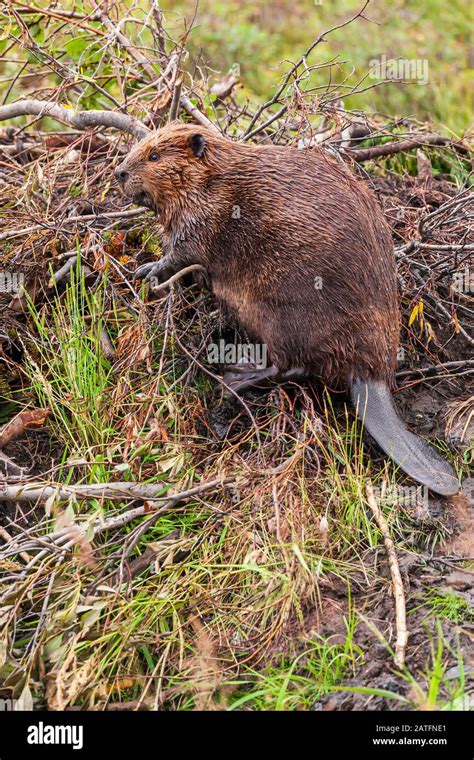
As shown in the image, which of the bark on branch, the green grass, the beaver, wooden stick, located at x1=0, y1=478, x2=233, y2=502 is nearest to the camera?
wooden stick, located at x1=0, y1=478, x2=233, y2=502

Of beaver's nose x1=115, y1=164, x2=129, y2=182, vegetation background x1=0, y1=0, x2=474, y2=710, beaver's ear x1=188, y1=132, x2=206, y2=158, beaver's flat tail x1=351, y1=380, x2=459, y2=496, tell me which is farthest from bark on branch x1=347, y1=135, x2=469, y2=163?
beaver's flat tail x1=351, y1=380, x2=459, y2=496

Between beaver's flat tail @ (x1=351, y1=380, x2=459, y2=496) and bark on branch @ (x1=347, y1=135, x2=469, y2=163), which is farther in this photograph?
bark on branch @ (x1=347, y1=135, x2=469, y2=163)

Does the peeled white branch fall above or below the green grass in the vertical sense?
below

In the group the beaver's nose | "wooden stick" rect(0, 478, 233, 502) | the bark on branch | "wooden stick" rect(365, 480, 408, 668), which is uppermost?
the bark on branch

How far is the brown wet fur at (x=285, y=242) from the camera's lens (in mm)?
3082

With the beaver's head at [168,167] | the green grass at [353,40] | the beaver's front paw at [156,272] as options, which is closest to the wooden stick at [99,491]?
the beaver's front paw at [156,272]

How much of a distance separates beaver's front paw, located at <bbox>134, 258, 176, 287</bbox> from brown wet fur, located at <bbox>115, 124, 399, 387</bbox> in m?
0.04

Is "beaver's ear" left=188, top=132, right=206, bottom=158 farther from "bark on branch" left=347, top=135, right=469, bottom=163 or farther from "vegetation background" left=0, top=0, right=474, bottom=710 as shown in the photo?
"bark on branch" left=347, top=135, right=469, bottom=163

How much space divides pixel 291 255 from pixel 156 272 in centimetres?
54

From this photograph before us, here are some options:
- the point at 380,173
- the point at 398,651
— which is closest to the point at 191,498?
the point at 398,651

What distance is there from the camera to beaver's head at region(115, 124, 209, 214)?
3332mm

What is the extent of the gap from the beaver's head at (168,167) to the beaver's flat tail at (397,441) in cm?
94

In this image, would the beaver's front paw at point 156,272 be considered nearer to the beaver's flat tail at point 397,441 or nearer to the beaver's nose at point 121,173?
the beaver's nose at point 121,173
